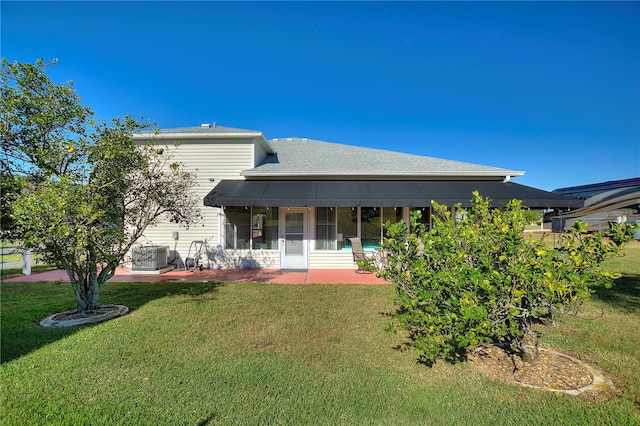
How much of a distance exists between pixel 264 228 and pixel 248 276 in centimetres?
247

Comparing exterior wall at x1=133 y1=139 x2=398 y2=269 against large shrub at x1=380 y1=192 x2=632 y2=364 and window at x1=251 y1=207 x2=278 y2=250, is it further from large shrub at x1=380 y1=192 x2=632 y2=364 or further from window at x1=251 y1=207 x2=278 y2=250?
large shrub at x1=380 y1=192 x2=632 y2=364

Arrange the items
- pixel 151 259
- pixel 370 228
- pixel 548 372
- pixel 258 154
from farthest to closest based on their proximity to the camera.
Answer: pixel 258 154 → pixel 370 228 → pixel 151 259 → pixel 548 372

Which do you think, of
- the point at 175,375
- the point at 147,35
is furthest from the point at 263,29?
the point at 175,375

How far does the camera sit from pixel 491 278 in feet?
12.2

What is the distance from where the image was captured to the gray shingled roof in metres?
12.7

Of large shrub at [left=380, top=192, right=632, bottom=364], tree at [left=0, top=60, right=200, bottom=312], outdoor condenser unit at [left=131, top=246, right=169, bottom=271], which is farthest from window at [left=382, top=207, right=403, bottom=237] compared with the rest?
outdoor condenser unit at [left=131, top=246, right=169, bottom=271]

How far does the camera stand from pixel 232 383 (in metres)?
4.04

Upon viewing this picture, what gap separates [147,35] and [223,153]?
251 inches

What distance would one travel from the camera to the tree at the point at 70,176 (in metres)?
5.48

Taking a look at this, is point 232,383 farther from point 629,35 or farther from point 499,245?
point 629,35

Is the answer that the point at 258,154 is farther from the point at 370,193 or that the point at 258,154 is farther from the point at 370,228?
the point at 370,228

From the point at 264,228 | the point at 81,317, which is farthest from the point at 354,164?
the point at 81,317

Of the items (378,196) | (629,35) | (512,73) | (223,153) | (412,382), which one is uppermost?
(512,73)

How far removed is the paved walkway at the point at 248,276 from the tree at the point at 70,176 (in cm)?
410
